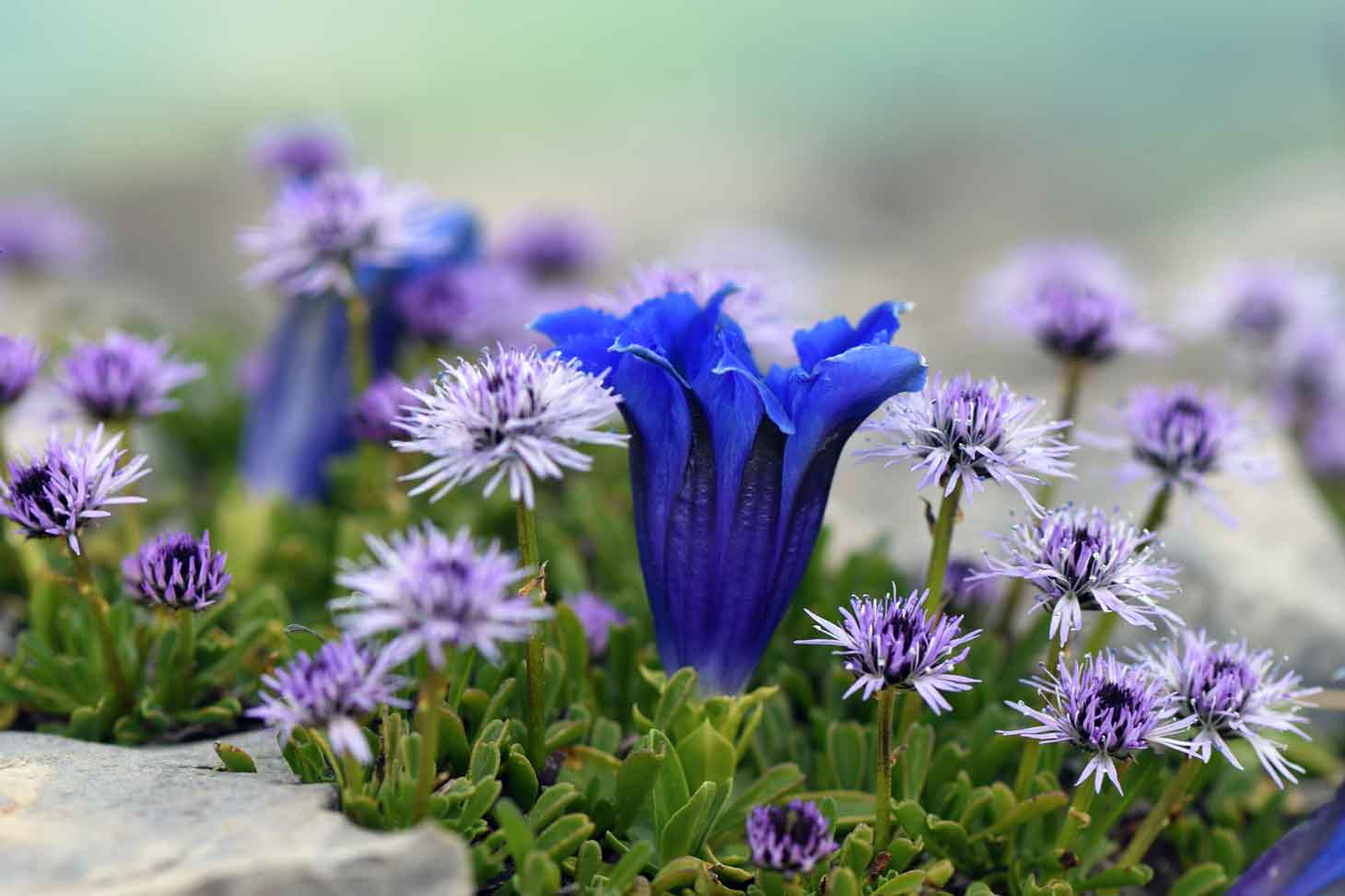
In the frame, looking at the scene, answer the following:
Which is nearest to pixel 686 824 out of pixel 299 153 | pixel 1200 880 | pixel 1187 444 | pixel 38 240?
pixel 1200 880

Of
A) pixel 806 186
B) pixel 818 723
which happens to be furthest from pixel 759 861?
pixel 806 186

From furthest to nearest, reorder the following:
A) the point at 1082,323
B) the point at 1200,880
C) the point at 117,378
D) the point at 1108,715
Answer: the point at 1082,323, the point at 117,378, the point at 1200,880, the point at 1108,715

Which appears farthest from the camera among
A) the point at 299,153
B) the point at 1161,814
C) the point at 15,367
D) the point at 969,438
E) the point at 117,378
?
the point at 299,153

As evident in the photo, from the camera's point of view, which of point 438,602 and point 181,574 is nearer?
point 438,602

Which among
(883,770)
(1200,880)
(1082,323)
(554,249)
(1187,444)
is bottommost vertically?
(1200,880)

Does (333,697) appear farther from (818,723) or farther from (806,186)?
(806,186)

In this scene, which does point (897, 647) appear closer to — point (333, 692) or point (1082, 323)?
point (333, 692)
